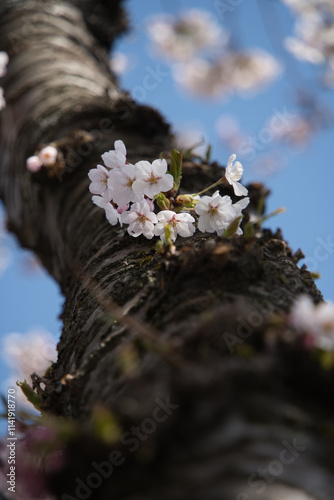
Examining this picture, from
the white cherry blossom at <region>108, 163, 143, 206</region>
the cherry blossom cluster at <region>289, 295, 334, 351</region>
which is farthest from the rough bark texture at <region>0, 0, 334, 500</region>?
the white cherry blossom at <region>108, 163, 143, 206</region>

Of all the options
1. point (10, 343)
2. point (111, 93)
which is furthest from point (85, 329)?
point (10, 343)

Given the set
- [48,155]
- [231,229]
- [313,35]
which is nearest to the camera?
[231,229]

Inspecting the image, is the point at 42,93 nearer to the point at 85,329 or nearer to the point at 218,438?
the point at 85,329

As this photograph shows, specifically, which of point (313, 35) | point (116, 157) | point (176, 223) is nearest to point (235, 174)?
point (176, 223)

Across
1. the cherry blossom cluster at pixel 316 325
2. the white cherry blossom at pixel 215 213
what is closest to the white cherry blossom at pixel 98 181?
the white cherry blossom at pixel 215 213

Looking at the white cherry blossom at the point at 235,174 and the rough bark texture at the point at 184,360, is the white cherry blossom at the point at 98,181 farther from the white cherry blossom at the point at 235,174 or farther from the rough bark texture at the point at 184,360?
the white cherry blossom at the point at 235,174

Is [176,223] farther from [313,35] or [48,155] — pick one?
[313,35]

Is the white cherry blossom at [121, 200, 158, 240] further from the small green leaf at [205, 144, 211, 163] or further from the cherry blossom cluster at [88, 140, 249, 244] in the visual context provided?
the small green leaf at [205, 144, 211, 163]
